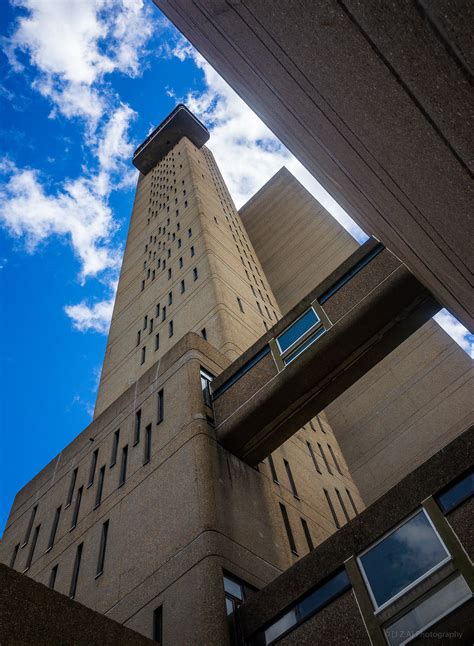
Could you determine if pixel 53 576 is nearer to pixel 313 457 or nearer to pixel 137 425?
pixel 137 425

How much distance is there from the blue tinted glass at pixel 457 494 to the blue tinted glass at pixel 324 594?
70.5 inches

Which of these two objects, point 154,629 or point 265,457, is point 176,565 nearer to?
point 154,629

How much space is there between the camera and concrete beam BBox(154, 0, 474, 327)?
2.63m

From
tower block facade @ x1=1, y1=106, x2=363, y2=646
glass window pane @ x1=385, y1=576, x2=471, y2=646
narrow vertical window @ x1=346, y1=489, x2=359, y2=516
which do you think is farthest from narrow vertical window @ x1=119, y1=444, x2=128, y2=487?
glass window pane @ x1=385, y1=576, x2=471, y2=646

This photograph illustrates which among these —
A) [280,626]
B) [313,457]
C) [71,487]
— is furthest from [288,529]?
[71,487]

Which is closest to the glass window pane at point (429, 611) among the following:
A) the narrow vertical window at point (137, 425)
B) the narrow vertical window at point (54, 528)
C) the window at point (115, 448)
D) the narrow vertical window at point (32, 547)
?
the narrow vertical window at point (137, 425)

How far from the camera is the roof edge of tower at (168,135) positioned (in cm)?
5016

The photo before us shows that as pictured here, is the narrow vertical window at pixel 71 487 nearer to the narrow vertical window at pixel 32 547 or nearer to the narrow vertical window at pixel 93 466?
the narrow vertical window at pixel 93 466

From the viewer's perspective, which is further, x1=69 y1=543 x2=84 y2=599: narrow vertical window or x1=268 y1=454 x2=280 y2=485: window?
x1=268 y1=454 x2=280 y2=485: window

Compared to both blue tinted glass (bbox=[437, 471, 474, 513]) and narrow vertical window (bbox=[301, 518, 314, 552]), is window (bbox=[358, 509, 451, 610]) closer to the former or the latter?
blue tinted glass (bbox=[437, 471, 474, 513])

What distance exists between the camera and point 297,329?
1309cm

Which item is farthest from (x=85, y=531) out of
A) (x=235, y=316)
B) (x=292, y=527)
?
(x=235, y=316)

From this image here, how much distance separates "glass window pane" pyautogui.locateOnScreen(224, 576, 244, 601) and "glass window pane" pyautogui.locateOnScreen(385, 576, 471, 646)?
9.95 ft

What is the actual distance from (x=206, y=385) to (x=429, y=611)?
7.83 m
